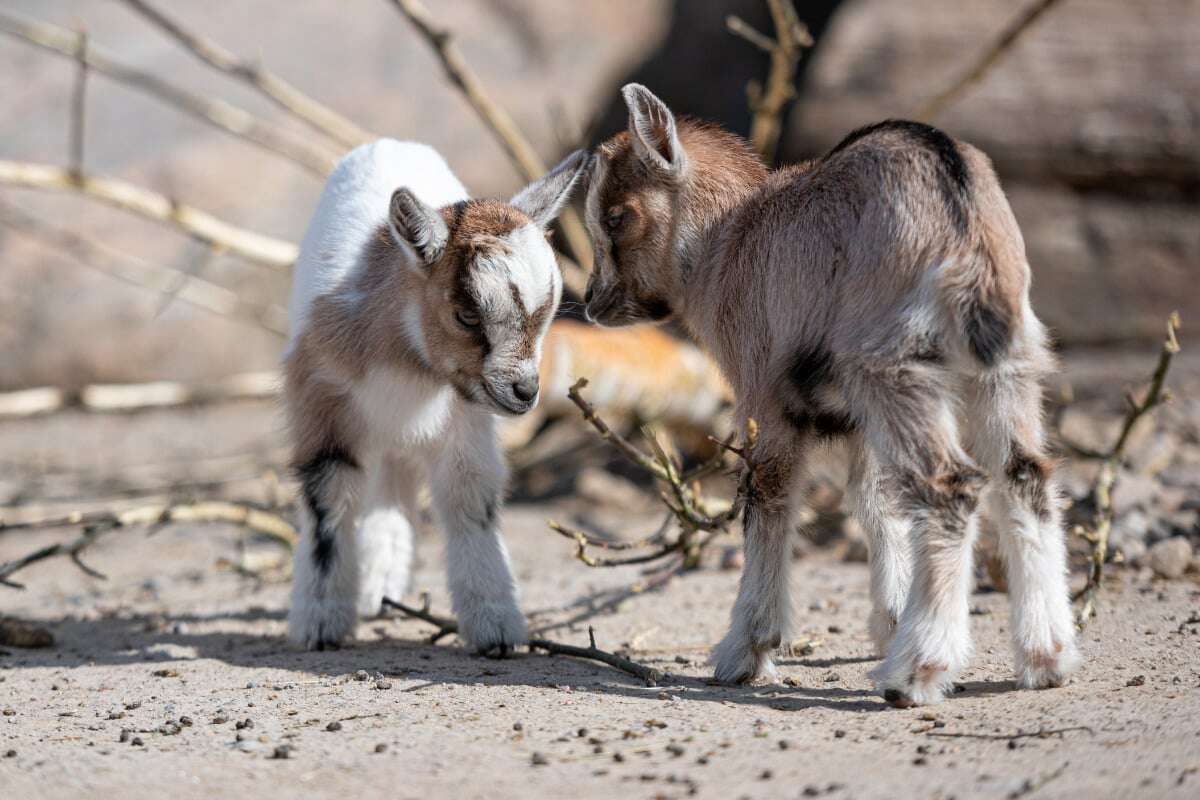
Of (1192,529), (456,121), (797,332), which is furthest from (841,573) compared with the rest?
(456,121)

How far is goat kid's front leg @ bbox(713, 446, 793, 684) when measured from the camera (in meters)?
A: 4.82

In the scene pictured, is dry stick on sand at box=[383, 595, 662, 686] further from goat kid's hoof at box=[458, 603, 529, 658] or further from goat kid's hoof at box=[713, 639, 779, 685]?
goat kid's hoof at box=[713, 639, 779, 685]

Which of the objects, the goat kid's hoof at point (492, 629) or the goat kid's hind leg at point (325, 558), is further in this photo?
the goat kid's hind leg at point (325, 558)

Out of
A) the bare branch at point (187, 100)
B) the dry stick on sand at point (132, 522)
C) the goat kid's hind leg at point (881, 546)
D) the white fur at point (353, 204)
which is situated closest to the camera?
the goat kid's hind leg at point (881, 546)

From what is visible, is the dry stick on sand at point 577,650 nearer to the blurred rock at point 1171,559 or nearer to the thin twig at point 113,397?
the blurred rock at point 1171,559

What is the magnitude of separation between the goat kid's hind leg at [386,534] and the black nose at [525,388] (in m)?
1.26

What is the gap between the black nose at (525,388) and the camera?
516 centimetres

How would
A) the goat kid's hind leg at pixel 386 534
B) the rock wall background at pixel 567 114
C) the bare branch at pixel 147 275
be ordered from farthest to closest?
the rock wall background at pixel 567 114 < the bare branch at pixel 147 275 < the goat kid's hind leg at pixel 386 534

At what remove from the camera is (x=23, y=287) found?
1148 centimetres

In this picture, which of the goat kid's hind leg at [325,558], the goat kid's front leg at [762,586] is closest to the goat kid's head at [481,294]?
the goat kid's hind leg at [325,558]

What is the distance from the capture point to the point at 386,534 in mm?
6367

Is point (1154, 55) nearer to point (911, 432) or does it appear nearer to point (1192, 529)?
point (1192, 529)

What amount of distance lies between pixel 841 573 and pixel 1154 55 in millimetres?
5404

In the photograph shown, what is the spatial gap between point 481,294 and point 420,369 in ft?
1.76
